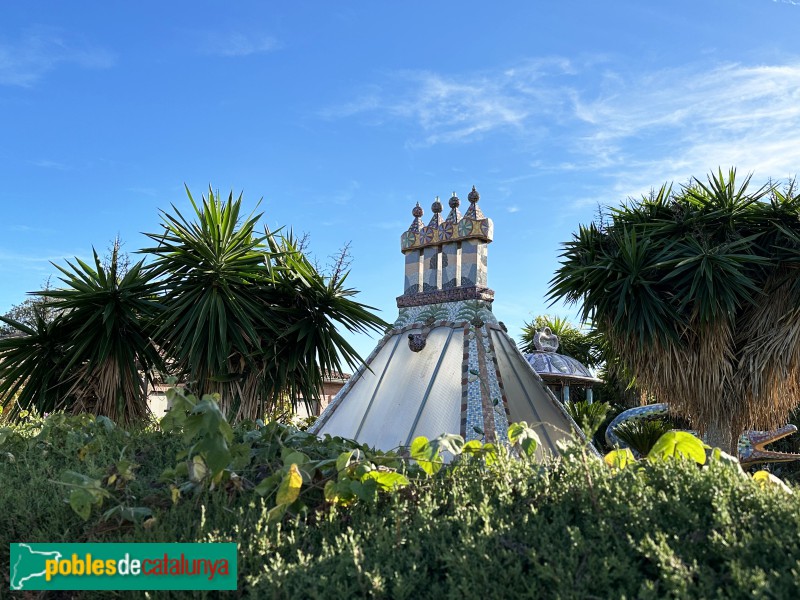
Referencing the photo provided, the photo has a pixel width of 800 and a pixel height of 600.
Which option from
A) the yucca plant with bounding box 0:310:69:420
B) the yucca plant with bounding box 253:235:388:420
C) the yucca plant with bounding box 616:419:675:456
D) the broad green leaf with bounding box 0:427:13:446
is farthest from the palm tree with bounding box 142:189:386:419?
the yucca plant with bounding box 616:419:675:456

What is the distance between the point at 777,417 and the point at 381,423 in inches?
321

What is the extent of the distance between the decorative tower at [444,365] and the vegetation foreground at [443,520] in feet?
17.4

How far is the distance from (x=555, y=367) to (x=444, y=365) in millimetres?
7700

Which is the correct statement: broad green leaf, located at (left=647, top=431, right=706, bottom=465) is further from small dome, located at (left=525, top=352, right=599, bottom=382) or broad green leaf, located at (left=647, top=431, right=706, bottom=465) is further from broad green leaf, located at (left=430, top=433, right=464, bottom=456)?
small dome, located at (left=525, top=352, right=599, bottom=382)

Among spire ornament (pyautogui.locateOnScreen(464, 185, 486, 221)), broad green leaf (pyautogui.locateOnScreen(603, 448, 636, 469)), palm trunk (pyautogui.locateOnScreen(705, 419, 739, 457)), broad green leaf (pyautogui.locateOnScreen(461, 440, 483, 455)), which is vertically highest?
spire ornament (pyautogui.locateOnScreen(464, 185, 486, 221))

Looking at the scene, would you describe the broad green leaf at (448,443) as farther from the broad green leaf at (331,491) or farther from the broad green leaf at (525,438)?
the broad green leaf at (331,491)

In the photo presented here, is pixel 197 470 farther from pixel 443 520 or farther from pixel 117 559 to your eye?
pixel 443 520

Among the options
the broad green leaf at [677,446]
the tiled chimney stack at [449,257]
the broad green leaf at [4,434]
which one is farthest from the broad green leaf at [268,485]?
the tiled chimney stack at [449,257]

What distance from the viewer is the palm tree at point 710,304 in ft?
37.9

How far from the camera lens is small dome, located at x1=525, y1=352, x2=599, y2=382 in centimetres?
1588

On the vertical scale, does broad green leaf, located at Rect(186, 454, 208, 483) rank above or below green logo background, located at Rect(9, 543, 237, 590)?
above

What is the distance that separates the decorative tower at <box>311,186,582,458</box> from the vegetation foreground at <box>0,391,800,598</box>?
530cm

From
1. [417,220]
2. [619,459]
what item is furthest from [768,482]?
[417,220]

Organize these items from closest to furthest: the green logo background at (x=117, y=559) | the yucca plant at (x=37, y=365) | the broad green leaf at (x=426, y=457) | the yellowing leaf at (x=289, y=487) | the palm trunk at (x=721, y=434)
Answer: the green logo background at (x=117, y=559)
the yellowing leaf at (x=289, y=487)
the broad green leaf at (x=426, y=457)
the yucca plant at (x=37, y=365)
the palm trunk at (x=721, y=434)
